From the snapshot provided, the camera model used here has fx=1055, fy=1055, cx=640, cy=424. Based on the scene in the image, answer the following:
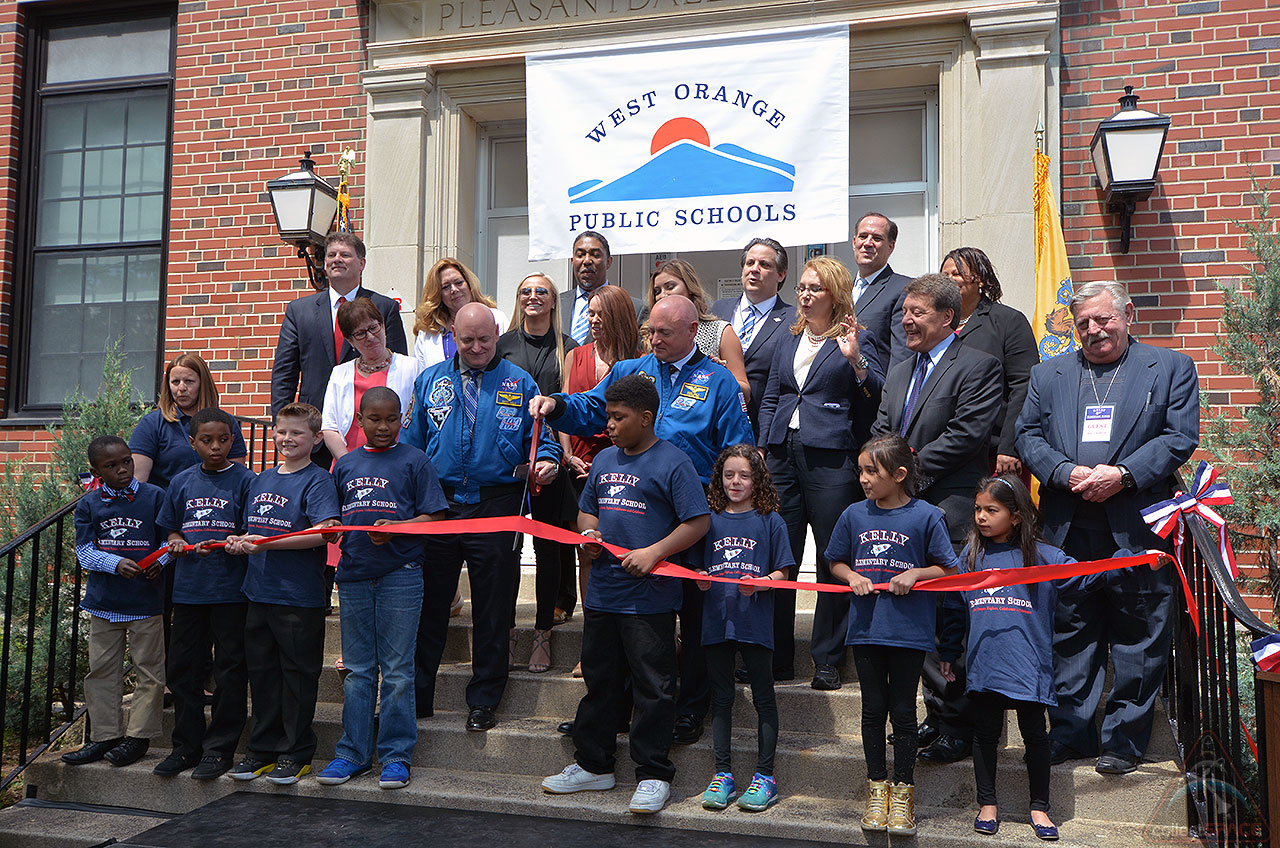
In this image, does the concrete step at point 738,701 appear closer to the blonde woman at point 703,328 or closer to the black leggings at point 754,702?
the black leggings at point 754,702

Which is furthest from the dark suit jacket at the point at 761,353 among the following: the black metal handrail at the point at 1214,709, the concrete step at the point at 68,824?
the concrete step at the point at 68,824

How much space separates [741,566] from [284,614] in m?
2.08

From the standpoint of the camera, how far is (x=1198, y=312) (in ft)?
21.1

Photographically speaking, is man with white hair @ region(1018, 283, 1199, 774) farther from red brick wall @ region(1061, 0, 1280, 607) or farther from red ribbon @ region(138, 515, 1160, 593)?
red brick wall @ region(1061, 0, 1280, 607)

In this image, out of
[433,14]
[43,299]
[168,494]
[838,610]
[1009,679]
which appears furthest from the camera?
[43,299]

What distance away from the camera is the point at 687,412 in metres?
4.75

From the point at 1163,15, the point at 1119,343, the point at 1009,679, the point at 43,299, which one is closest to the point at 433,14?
the point at 43,299

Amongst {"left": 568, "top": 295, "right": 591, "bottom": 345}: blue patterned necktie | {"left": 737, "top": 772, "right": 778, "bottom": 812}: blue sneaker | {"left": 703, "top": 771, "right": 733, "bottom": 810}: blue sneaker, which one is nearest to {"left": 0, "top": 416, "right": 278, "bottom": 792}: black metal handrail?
{"left": 568, "top": 295, "right": 591, "bottom": 345}: blue patterned necktie

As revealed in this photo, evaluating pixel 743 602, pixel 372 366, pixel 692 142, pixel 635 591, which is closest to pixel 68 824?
pixel 372 366

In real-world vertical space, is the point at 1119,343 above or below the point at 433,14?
below

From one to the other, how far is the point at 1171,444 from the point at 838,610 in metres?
1.55

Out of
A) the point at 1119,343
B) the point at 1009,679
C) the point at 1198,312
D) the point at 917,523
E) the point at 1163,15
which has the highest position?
the point at 1163,15

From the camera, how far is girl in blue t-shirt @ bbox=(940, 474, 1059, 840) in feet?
13.1

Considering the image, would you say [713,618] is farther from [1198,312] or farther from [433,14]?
[433,14]
